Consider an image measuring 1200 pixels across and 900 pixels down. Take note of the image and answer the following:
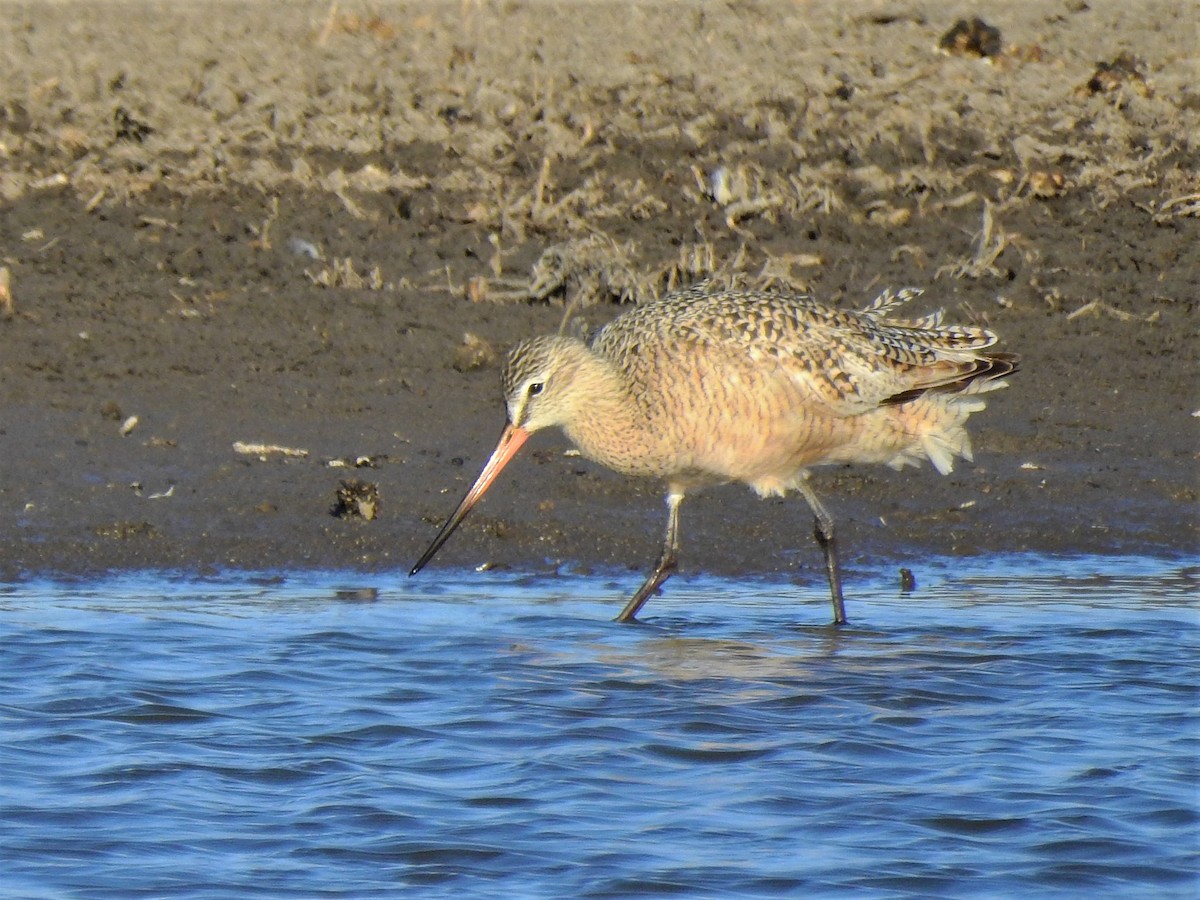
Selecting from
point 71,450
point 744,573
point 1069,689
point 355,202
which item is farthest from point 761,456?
point 355,202

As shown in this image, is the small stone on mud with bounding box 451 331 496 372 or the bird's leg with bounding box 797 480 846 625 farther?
the small stone on mud with bounding box 451 331 496 372

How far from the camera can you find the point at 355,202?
9.98 meters

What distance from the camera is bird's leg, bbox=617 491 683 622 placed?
6512 millimetres

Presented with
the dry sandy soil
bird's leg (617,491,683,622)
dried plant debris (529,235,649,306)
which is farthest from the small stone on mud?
bird's leg (617,491,683,622)

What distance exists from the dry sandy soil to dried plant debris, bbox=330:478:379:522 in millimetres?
49

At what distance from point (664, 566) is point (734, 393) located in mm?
628

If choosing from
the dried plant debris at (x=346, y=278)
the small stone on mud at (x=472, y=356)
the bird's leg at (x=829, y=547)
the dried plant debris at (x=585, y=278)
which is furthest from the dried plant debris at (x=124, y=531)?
the dried plant debris at (x=585, y=278)

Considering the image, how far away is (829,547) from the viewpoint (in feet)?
21.9

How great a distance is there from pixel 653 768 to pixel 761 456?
1576 millimetres

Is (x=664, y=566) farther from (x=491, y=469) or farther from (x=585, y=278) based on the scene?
(x=585, y=278)

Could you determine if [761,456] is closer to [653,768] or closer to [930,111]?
[653,768]

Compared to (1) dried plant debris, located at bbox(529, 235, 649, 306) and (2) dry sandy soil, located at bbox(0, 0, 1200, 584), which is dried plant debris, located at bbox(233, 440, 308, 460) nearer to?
(2) dry sandy soil, located at bbox(0, 0, 1200, 584)

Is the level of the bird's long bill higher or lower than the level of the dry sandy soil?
lower

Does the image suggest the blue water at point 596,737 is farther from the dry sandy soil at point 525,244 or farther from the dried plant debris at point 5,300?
the dried plant debris at point 5,300
